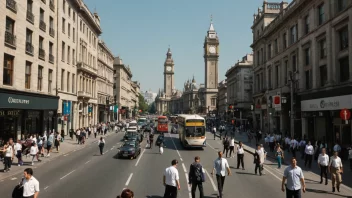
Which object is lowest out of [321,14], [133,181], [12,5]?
[133,181]

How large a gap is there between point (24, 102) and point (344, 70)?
29.4 meters

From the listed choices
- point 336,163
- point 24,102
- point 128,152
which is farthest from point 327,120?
point 24,102

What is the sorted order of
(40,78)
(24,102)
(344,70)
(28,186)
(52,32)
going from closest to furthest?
(28,186)
(344,70)
(24,102)
(40,78)
(52,32)

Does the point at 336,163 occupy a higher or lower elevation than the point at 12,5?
lower

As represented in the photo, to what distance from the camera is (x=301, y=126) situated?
36.3 metres

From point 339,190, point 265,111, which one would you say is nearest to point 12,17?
point 339,190

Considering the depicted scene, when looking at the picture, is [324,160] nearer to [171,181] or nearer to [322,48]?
[171,181]

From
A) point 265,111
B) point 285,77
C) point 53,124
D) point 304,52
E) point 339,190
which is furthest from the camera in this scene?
point 265,111

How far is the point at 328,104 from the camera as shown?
27219 mm

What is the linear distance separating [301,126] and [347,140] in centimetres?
996

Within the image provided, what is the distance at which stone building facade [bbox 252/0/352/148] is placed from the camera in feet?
87.1

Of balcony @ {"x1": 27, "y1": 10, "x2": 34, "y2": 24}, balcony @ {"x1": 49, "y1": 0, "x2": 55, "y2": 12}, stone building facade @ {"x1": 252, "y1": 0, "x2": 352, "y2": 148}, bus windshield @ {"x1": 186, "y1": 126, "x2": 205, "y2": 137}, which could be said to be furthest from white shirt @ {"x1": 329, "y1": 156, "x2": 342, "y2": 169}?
balcony @ {"x1": 49, "y1": 0, "x2": 55, "y2": 12}

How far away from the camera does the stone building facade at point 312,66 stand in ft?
87.1

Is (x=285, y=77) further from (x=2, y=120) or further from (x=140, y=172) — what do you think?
(x=2, y=120)
